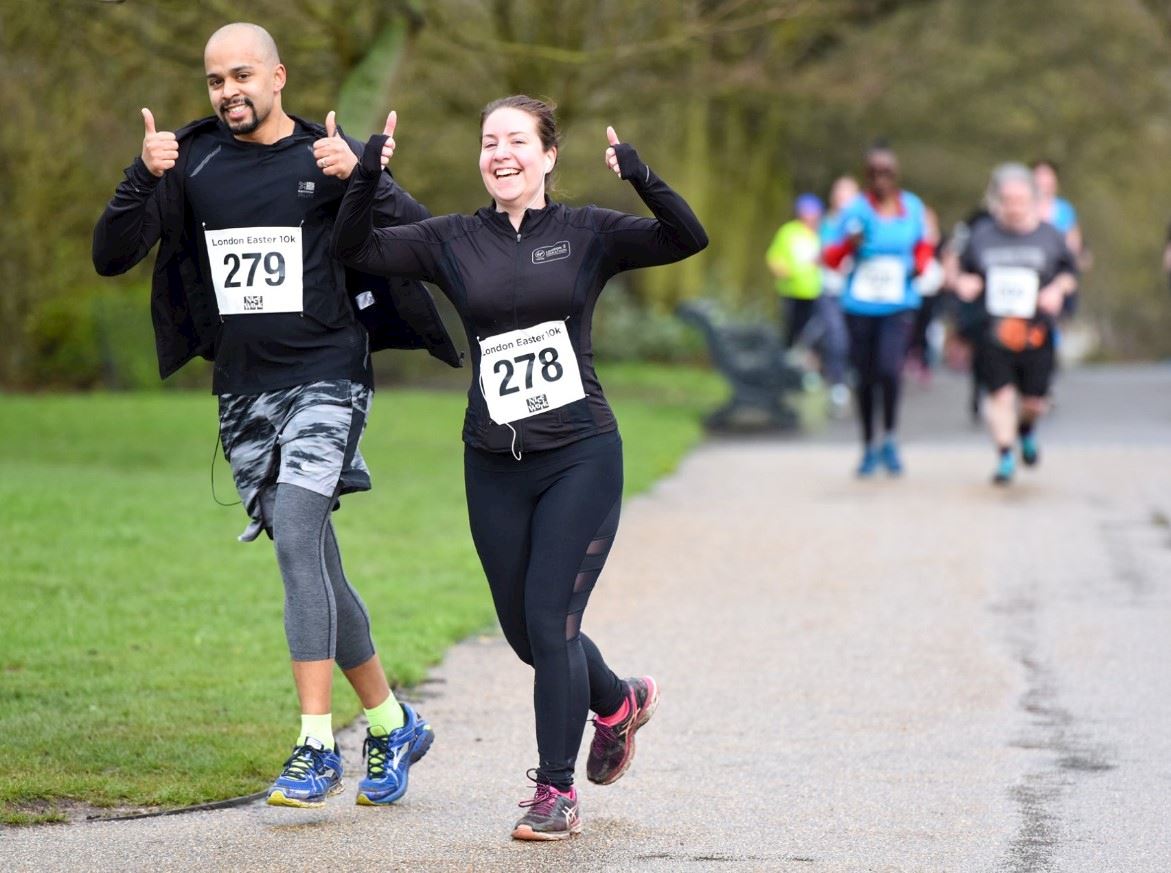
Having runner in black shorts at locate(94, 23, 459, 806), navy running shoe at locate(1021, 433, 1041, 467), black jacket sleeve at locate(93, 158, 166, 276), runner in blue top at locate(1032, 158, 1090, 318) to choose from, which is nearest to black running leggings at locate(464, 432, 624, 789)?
runner in black shorts at locate(94, 23, 459, 806)

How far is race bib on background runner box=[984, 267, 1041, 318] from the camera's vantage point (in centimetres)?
1232

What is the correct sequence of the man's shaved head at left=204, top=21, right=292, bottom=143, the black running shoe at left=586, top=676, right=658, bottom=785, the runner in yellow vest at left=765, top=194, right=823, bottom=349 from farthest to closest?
the runner in yellow vest at left=765, top=194, right=823, bottom=349 < the black running shoe at left=586, top=676, right=658, bottom=785 < the man's shaved head at left=204, top=21, right=292, bottom=143

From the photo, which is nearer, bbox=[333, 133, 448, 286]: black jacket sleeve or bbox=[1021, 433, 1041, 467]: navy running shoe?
bbox=[333, 133, 448, 286]: black jacket sleeve

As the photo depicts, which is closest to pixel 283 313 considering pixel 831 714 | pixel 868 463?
pixel 831 714

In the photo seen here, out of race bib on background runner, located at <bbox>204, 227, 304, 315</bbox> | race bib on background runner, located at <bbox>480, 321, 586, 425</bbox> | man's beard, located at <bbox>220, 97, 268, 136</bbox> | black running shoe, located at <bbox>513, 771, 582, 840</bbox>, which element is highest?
man's beard, located at <bbox>220, 97, 268, 136</bbox>

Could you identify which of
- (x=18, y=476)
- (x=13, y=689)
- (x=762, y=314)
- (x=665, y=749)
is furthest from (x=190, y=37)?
(x=762, y=314)

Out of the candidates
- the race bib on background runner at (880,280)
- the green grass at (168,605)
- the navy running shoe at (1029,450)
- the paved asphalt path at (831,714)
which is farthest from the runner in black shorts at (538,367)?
the navy running shoe at (1029,450)

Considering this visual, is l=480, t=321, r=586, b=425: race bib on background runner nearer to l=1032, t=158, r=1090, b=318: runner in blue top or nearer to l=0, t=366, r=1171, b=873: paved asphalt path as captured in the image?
l=0, t=366, r=1171, b=873: paved asphalt path

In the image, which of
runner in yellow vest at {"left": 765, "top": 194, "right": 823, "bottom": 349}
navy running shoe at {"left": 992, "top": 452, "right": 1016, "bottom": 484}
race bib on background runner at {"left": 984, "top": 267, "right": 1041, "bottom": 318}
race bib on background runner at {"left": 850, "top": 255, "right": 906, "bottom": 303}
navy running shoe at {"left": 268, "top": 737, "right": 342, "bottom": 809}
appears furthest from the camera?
runner in yellow vest at {"left": 765, "top": 194, "right": 823, "bottom": 349}

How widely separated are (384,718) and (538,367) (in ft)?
3.50

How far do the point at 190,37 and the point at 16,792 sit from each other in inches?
417

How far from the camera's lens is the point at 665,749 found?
6066 millimetres

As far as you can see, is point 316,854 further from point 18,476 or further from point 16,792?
point 18,476

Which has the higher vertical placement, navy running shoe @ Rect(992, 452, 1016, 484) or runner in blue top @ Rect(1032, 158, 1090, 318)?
runner in blue top @ Rect(1032, 158, 1090, 318)
